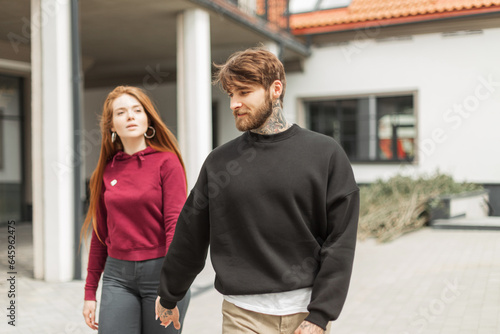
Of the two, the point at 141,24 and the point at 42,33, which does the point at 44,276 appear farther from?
the point at 141,24

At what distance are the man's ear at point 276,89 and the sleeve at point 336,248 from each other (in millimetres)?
326

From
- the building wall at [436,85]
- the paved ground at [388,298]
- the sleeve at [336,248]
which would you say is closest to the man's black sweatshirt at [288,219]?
the sleeve at [336,248]

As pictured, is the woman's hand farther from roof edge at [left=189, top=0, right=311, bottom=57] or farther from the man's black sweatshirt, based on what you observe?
roof edge at [left=189, top=0, right=311, bottom=57]

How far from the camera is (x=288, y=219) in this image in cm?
191

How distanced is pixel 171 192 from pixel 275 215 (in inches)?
32.8

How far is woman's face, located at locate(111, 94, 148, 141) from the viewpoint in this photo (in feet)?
8.73

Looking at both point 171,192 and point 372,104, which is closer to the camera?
point 171,192

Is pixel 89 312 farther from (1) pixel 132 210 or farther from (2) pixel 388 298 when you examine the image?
(2) pixel 388 298

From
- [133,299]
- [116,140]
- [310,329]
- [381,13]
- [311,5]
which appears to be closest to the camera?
[310,329]

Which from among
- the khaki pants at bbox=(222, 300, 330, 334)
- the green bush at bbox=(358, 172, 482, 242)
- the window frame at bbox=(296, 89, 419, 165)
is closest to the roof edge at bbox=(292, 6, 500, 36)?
the window frame at bbox=(296, 89, 419, 165)

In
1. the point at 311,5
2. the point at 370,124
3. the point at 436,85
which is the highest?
the point at 311,5

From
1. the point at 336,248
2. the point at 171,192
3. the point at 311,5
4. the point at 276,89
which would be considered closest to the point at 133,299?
the point at 171,192

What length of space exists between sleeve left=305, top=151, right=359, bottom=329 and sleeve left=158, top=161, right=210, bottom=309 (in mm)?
497

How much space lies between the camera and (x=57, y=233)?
6.04m
